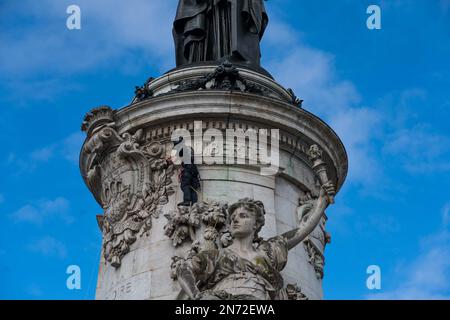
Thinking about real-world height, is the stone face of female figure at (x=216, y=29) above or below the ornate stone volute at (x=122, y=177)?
above

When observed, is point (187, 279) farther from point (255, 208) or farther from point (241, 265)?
point (255, 208)

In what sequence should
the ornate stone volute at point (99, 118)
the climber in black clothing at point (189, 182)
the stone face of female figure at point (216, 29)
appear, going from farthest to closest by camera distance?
the stone face of female figure at point (216, 29)
the ornate stone volute at point (99, 118)
the climber in black clothing at point (189, 182)

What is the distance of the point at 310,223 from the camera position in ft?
52.2

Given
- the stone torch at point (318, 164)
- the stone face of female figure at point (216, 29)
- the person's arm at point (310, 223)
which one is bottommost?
the person's arm at point (310, 223)

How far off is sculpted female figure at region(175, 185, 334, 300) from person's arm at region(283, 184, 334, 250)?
82 millimetres

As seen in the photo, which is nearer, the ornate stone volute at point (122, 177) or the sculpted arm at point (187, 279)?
the sculpted arm at point (187, 279)

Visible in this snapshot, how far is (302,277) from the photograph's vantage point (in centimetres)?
1616

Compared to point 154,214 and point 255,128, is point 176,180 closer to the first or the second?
point 154,214

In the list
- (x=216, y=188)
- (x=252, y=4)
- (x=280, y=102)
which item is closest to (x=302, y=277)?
(x=216, y=188)

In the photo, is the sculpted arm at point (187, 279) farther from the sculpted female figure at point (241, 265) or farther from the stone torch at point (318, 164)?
the stone torch at point (318, 164)

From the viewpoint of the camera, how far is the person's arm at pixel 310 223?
615 inches

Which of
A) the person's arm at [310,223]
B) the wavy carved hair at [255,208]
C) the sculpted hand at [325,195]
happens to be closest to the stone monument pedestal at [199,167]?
the person's arm at [310,223]

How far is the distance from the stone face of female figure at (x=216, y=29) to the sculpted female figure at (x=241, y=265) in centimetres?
684
